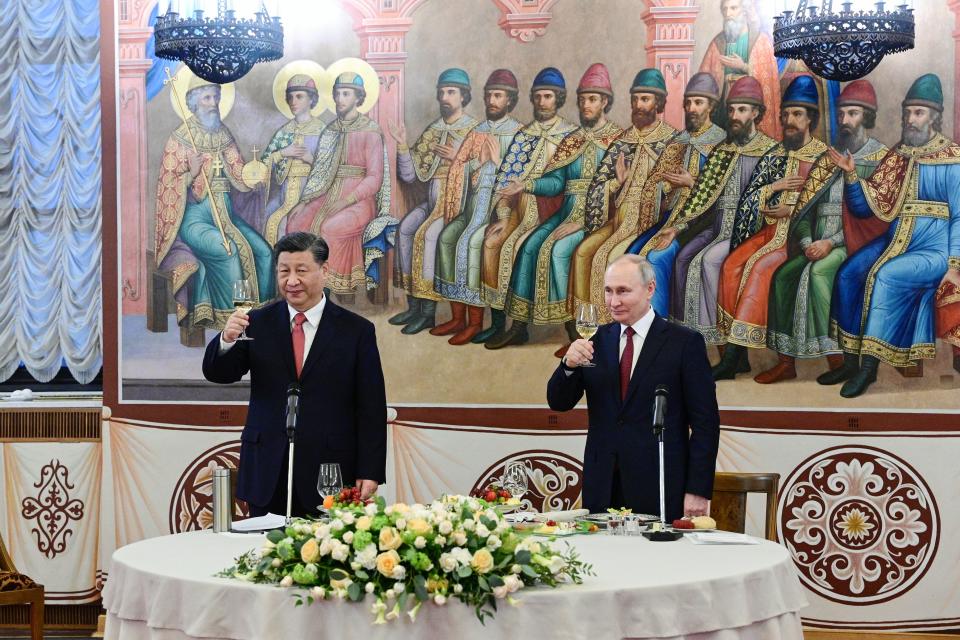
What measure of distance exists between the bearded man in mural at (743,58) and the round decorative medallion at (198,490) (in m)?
2.93

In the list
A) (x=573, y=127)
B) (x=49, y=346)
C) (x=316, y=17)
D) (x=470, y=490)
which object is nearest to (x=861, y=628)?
(x=470, y=490)

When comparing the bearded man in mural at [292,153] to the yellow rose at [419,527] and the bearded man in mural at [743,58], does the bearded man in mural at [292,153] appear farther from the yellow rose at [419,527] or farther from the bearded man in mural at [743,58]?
the yellow rose at [419,527]

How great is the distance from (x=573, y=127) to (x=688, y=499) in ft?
7.86

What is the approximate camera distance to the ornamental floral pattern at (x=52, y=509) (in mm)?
6707

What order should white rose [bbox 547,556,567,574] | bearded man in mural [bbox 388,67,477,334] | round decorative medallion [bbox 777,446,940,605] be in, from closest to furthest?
white rose [bbox 547,556,567,574], round decorative medallion [bbox 777,446,940,605], bearded man in mural [bbox 388,67,477,334]

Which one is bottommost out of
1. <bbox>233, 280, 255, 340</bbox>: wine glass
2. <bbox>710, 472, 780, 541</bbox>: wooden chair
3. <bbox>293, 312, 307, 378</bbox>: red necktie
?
<bbox>710, 472, 780, 541</bbox>: wooden chair

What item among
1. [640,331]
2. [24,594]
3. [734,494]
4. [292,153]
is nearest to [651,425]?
[640,331]

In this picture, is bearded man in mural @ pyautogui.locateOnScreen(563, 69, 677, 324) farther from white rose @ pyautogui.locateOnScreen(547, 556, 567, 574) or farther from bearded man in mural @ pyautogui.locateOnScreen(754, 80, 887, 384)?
white rose @ pyautogui.locateOnScreen(547, 556, 567, 574)

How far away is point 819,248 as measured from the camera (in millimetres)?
6066

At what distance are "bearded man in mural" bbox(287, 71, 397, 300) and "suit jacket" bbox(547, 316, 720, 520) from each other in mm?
2070

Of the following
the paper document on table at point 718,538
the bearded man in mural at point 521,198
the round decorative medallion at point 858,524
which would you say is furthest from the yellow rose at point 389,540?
the round decorative medallion at point 858,524

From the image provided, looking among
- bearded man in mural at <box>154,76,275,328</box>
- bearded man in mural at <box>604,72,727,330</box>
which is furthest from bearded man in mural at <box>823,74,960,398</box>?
bearded man in mural at <box>154,76,275,328</box>

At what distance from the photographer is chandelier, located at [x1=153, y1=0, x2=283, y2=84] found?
539 cm

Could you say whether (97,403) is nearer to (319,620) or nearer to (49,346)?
(49,346)
